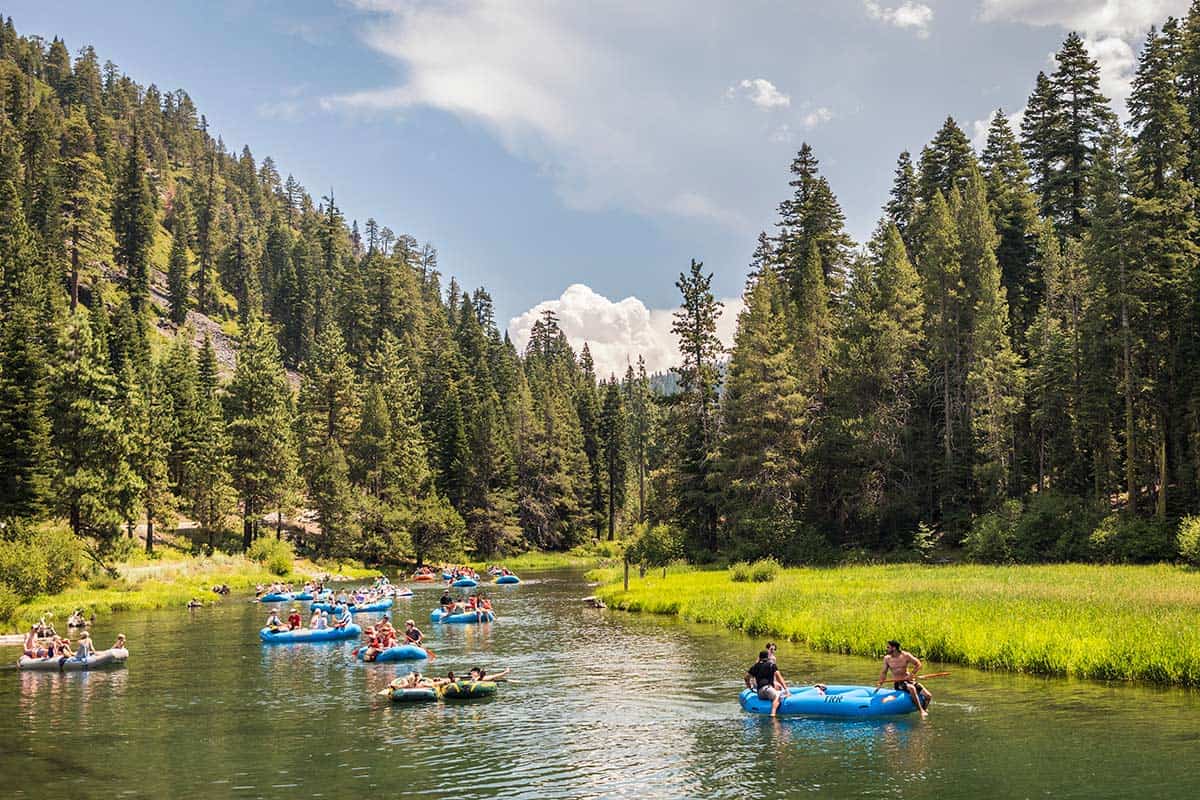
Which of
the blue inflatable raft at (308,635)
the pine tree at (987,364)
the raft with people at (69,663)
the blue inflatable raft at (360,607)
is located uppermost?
the pine tree at (987,364)

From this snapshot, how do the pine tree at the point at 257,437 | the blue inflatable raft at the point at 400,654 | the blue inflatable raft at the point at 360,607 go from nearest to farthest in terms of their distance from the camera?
the blue inflatable raft at the point at 400,654
the blue inflatable raft at the point at 360,607
the pine tree at the point at 257,437

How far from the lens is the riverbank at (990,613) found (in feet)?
81.3

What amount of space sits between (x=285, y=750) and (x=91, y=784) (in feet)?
13.5

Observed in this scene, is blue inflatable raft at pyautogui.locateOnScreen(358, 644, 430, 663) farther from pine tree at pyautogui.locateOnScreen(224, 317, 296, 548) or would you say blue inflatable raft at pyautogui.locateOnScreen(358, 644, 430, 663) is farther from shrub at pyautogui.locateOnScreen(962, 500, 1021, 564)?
pine tree at pyautogui.locateOnScreen(224, 317, 296, 548)

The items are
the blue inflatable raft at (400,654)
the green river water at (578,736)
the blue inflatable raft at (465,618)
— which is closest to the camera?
the green river water at (578,736)

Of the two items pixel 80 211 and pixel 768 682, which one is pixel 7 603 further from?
pixel 80 211

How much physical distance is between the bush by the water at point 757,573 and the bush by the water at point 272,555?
40.7 metres

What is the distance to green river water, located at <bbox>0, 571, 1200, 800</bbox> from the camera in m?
17.3

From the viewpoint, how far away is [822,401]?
67.8 metres

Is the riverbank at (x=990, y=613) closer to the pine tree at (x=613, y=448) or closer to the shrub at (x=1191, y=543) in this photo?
the shrub at (x=1191, y=543)

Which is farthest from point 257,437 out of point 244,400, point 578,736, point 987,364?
point 578,736

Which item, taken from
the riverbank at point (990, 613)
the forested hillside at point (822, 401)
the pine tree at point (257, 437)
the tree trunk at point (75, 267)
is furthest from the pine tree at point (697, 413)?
the tree trunk at point (75, 267)

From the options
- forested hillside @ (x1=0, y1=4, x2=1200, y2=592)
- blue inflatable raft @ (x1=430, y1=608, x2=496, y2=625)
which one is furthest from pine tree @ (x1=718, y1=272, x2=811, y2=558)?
blue inflatable raft @ (x1=430, y1=608, x2=496, y2=625)

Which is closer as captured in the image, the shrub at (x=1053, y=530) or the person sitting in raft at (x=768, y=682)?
the person sitting in raft at (x=768, y=682)
